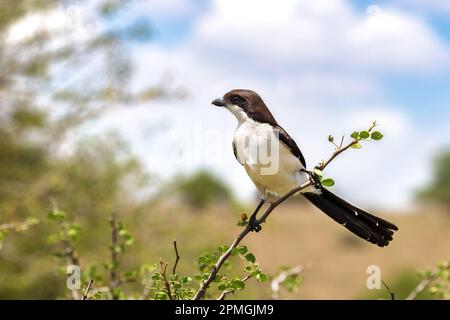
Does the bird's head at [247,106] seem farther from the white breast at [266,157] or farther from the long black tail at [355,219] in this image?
the long black tail at [355,219]

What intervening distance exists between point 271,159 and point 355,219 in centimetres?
56

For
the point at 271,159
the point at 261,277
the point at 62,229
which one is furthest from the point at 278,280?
the point at 62,229

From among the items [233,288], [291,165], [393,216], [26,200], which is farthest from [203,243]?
[393,216]

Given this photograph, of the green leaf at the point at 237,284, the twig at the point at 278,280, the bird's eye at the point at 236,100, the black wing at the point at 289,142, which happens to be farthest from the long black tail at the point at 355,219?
the green leaf at the point at 237,284

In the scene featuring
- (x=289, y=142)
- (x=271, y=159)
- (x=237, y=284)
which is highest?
(x=289, y=142)

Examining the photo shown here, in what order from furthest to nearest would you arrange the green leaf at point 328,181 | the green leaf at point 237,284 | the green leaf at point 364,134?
the green leaf at point 237,284 < the green leaf at point 328,181 < the green leaf at point 364,134

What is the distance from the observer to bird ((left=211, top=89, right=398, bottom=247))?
11.0 feet

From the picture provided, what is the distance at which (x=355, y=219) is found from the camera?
3523mm

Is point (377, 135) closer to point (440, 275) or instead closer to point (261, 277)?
point (261, 277)

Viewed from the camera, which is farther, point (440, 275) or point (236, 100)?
point (236, 100)

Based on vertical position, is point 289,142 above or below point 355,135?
above

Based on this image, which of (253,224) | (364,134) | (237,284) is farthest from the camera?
(253,224)

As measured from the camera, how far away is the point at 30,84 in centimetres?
841

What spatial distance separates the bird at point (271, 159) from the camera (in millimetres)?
3361
